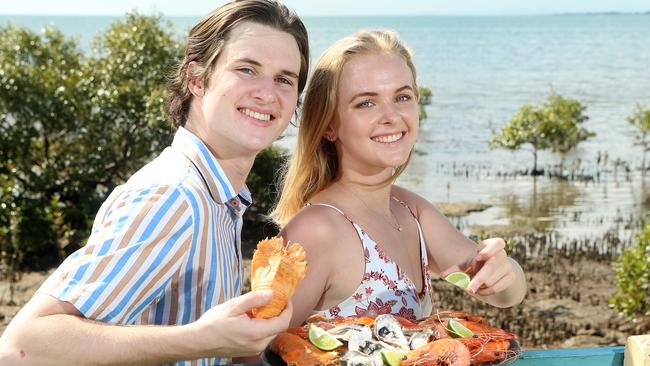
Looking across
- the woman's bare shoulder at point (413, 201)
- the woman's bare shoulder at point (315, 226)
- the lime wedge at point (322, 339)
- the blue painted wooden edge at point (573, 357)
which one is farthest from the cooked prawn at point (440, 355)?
the woman's bare shoulder at point (413, 201)

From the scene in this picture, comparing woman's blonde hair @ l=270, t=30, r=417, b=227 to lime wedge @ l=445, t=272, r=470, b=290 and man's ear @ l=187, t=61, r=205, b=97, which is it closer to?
man's ear @ l=187, t=61, r=205, b=97

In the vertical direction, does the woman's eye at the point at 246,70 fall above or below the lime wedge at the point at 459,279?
above

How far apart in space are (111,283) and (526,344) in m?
6.53

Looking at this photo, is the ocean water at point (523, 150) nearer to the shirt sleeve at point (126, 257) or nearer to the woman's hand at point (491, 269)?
the woman's hand at point (491, 269)

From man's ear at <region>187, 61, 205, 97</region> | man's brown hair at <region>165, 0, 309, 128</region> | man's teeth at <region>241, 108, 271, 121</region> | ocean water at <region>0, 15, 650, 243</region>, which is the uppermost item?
man's brown hair at <region>165, 0, 309, 128</region>

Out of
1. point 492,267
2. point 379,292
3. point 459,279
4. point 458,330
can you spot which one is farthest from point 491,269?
point 458,330

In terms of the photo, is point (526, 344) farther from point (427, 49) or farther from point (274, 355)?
point (427, 49)

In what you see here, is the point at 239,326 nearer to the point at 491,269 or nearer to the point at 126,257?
the point at 126,257

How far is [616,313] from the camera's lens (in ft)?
29.2

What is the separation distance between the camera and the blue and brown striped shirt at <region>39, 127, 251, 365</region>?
2.32 metres

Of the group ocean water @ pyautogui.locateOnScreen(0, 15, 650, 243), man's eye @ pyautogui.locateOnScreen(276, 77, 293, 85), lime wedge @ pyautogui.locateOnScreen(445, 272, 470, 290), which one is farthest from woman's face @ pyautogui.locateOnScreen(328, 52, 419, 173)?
lime wedge @ pyautogui.locateOnScreen(445, 272, 470, 290)

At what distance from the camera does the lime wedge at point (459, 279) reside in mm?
2740

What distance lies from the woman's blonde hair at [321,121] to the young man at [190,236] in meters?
0.11

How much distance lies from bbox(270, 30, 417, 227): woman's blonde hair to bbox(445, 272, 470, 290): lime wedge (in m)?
0.71
